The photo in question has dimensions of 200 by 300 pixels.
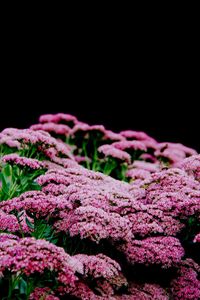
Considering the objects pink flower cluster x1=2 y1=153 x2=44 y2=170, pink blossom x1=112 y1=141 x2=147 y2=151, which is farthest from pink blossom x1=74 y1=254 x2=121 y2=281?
pink blossom x1=112 y1=141 x2=147 y2=151

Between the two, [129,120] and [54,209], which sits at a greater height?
[129,120]

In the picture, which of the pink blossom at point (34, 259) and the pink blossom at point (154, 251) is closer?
the pink blossom at point (34, 259)

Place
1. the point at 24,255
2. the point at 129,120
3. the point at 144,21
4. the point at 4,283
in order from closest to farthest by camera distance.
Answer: the point at 24,255 < the point at 4,283 < the point at 144,21 < the point at 129,120

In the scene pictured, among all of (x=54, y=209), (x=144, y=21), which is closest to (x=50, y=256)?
(x=54, y=209)

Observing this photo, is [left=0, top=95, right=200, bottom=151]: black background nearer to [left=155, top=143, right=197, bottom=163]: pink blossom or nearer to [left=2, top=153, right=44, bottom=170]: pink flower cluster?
[left=155, top=143, right=197, bottom=163]: pink blossom

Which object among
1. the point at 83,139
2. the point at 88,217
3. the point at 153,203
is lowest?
the point at 88,217

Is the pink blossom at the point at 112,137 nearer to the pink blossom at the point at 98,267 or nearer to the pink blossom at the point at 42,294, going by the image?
the pink blossom at the point at 98,267

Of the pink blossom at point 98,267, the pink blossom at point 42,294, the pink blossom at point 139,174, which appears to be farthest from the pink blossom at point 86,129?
the pink blossom at point 42,294

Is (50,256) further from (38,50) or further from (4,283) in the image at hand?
(38,50)

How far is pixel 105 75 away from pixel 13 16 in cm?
146

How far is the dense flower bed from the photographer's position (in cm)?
214

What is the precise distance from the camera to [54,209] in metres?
2.47

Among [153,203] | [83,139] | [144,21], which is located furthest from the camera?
[144,21]

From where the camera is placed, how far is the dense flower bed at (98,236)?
214cm
